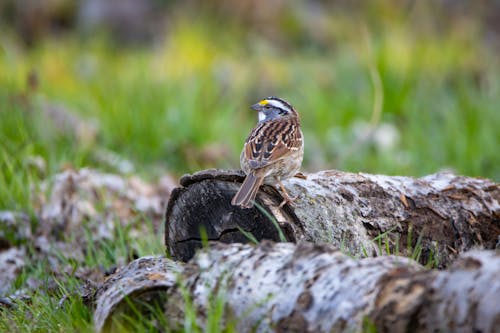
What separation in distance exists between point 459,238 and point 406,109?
19.0 feet

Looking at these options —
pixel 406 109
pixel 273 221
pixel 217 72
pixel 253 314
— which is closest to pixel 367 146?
pixel 406 109

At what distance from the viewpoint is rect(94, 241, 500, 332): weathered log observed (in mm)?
3020

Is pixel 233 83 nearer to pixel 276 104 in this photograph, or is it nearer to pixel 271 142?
pixel 276 104

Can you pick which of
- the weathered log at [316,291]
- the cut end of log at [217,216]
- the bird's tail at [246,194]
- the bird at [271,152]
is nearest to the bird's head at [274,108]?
the bird at [271,152]

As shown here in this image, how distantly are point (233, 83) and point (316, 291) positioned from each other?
8082 millimetres

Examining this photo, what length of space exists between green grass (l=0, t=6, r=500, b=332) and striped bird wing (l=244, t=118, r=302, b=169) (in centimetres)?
109

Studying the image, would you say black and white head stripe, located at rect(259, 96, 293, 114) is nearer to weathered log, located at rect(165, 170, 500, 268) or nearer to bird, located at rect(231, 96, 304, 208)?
bird, located at rect(231, 96, 304, 208)

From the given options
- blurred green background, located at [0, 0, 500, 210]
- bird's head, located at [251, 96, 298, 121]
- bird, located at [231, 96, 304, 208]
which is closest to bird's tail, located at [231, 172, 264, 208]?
bird, located at [231, 96, 304, 208]

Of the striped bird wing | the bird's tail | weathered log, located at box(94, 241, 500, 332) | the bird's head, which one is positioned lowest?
weathered log, located at box(94, 241, 500, 332)

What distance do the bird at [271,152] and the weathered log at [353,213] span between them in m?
0.10

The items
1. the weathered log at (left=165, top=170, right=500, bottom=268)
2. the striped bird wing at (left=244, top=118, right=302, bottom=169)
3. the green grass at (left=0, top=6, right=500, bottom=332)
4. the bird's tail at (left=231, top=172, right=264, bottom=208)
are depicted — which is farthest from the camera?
the green grass at (left=0, top=6, right=500, bottom=332)

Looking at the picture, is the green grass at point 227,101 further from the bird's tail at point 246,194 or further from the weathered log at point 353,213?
the bird's tail at point 246,194

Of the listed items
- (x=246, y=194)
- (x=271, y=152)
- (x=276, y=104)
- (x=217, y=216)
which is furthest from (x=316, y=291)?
(x=276, y=104)

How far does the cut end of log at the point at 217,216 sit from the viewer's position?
415cm
